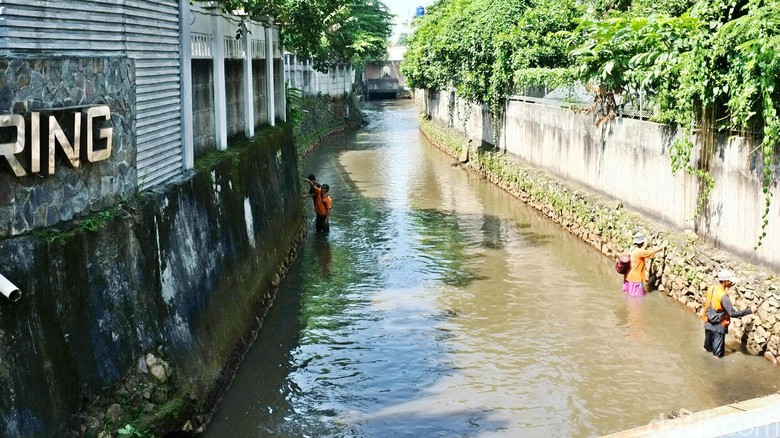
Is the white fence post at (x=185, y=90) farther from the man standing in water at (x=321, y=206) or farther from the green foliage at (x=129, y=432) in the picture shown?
the man standing in water at (x=321, y=206)

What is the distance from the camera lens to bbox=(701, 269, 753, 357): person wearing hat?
11.6 meters

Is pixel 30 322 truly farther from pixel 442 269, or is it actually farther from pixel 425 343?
pixel 442 269

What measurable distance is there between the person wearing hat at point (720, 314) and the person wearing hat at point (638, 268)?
2830 mm

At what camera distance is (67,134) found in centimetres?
787

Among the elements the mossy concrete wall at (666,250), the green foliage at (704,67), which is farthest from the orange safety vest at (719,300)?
the green foliage at (704,67)

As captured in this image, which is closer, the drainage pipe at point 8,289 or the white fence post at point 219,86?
the drainage pipe at point 8,289

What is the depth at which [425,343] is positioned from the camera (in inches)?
516

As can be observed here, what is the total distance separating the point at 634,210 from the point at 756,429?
1315 cm

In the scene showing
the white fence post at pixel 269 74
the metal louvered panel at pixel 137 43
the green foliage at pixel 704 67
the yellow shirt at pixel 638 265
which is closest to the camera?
the metal louvered panel at pixel 137 43

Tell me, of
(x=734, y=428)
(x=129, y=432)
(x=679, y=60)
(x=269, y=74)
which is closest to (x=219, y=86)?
(x=269, y=74)

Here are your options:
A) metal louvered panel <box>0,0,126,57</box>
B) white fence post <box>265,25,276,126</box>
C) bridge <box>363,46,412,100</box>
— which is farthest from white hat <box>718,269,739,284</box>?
bridge <box>363,46,412,100</box>

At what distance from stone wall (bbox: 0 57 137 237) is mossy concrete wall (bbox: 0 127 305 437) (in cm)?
19

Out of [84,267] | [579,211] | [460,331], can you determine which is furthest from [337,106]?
[84,267]

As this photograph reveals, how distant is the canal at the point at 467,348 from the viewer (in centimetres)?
1054
